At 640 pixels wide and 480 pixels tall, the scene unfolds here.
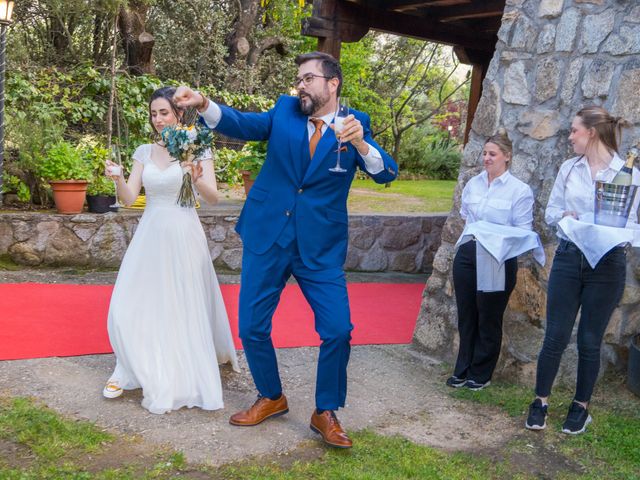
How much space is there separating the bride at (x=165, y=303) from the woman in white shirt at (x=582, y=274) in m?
1.92

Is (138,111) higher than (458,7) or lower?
lower

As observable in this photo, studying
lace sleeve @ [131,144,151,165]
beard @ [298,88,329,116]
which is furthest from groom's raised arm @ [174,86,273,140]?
lace sleeve @ [131,144,151,165]

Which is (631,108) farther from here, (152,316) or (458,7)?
(458,7)

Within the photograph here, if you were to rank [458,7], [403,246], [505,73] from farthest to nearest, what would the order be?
[458,7] → [403,246] → [505,73]

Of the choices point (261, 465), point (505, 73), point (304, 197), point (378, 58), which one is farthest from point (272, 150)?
point (378, 58)

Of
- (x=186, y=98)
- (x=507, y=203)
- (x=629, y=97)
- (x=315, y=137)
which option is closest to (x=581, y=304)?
(x=507, y=203)

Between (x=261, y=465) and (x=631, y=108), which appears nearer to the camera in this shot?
(x=261, y=465)

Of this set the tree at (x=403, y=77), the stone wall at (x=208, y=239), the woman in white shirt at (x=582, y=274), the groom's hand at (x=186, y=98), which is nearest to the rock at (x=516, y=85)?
the woman in white shirt at (x=582, y=274)

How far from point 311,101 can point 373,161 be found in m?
0.44

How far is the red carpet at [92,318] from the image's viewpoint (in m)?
4.99

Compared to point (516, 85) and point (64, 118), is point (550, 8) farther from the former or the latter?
point (64, 118)

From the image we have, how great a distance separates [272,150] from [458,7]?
257 inches

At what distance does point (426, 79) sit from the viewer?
18906 millimetres

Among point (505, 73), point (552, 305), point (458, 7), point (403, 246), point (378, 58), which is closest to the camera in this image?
point (552, 305)
